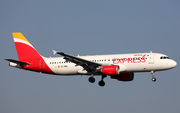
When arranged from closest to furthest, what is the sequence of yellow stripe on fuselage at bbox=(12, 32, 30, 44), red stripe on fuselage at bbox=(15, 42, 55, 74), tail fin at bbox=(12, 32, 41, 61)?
red stripe on fuselage at bbox=(15, 42, 55, 74), tail fin at bbox=(12, 32, 41, 61), yellow stripe on fuselage at bbox=(12, 32, 30, 44)

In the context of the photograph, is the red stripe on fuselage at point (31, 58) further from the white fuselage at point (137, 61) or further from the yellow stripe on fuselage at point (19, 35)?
the white fuselage at point (137, 61)

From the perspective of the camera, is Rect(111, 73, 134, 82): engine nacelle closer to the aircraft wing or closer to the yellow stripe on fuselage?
the aircraft wing

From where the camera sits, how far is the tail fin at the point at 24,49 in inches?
2104

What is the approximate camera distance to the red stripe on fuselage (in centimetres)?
5181

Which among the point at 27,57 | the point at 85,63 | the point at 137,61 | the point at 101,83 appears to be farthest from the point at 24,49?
the point at 137,61

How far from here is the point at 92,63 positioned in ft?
157

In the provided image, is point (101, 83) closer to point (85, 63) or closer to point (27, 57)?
point (85, 63)

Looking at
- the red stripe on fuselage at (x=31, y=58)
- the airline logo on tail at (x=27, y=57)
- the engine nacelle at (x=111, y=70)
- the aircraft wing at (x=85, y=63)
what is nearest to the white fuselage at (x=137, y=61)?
the aircraft wing at (x=85, y=63)

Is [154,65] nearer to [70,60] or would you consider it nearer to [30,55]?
[70,60]

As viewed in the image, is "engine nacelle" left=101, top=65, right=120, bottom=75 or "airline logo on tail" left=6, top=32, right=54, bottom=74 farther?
"airline logo on tail" left=6, top=32, right=54, bottom=74

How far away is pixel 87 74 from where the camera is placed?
164ft

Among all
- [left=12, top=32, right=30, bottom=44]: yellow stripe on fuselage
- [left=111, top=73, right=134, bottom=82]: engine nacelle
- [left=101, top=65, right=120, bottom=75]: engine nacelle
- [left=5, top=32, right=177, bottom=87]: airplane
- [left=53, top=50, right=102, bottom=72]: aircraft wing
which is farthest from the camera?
[left=12, top=32, right=30, bottom=44]: yellow stripe on fuselage

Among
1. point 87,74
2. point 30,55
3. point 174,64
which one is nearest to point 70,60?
point 87,74

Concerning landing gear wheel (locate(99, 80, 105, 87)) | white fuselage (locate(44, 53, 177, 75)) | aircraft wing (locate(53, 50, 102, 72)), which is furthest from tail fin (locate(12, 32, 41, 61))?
landing gear wheel (locate(99, 80, 105, 87))
